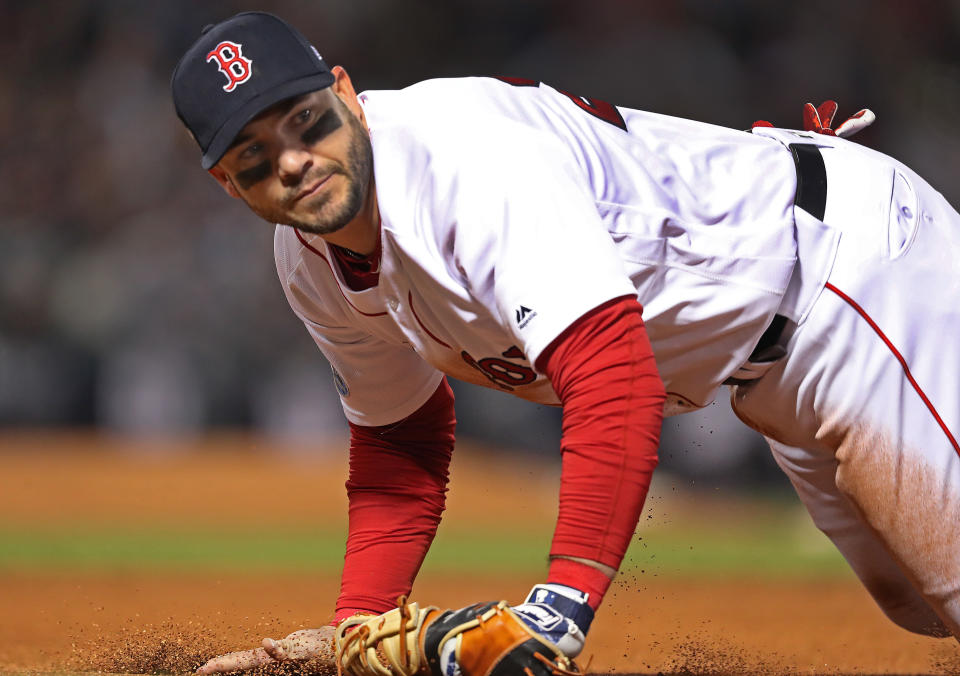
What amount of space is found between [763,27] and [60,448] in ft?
19.9

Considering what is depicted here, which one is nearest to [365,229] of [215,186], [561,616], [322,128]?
[322,128]

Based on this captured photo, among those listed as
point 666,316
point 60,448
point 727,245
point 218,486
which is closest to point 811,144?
point 727,245

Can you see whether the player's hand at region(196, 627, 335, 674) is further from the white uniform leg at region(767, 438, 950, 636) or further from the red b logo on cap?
the red b logo on cap

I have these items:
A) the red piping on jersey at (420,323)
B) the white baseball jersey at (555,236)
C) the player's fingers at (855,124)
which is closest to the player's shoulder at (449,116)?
the white baseball jersey at (555,236)

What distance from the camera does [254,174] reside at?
1.79 metres

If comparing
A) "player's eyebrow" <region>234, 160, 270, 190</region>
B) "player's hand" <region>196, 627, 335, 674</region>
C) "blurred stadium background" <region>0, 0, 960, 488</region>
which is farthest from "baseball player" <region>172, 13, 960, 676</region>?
"blurred stadium background" <region>0, 0, 960, 488</region>

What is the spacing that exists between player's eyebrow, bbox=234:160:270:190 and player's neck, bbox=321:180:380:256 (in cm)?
15

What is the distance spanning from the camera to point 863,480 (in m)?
2.01

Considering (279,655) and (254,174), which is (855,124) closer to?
(254,174)

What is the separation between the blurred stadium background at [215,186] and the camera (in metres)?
7.70

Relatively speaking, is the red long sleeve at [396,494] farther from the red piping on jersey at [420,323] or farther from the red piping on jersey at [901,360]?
the red piping on jersey at [901,360]

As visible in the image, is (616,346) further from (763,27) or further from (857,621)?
(763,27)

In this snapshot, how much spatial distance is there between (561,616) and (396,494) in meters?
1.06

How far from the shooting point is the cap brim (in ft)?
5.60
